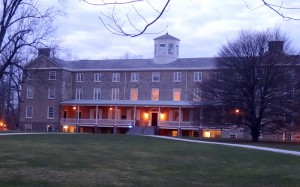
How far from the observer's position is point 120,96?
212 feet

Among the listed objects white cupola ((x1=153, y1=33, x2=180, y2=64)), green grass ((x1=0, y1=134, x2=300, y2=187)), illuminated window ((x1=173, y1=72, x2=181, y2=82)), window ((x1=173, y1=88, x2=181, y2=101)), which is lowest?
green grass ((x1=0, y1=134, x2=300, y2=187))

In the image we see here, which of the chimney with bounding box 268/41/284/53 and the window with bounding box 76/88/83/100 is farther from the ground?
the chimney with bounding box 268/41/284/53

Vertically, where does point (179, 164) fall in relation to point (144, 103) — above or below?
below

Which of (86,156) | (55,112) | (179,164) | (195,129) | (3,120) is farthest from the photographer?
(3,120)

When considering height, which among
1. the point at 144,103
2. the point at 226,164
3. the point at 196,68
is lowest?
the point at 226,164

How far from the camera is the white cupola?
64.4 metres

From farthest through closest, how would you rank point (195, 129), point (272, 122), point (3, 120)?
1. point (3, 120)
2. point (195, 129)
3. point (272, 122)

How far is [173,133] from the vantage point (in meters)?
60.7

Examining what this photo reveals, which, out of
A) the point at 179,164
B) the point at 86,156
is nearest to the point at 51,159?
the point at 86,156

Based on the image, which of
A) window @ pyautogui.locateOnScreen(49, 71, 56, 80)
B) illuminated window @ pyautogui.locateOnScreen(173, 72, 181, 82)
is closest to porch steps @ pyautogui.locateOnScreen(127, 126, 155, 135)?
illuminated window @ pyautogui.locateOnScreen(173, 72, 181, 82)

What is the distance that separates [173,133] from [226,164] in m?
41.8

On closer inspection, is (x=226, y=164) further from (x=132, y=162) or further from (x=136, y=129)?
(x=136, y=129)

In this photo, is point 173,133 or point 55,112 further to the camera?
point 55,112

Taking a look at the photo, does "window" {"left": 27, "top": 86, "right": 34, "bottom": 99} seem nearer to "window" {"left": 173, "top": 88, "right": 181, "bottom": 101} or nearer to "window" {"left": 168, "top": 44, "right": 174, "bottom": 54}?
"window" {"left": 168, "top": 44, "right": 174, "bottom": 54}
